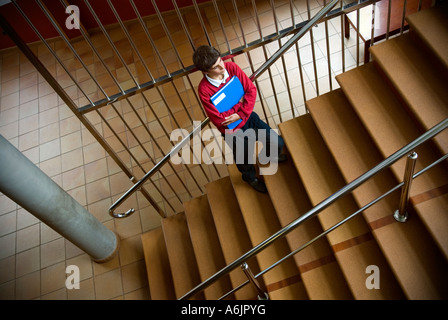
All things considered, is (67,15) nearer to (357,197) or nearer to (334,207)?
(334,207)

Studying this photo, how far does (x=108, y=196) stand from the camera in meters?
4.75

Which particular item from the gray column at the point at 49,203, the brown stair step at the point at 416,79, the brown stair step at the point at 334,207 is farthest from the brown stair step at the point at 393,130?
the gray column at the point at 49,203

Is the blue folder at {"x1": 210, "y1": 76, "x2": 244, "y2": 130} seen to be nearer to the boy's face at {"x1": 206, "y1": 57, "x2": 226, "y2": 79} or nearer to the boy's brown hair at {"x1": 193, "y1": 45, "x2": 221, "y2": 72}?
the boy's face at {"x1": 206, "y1": 57, "x2": 226, "y2": 79}

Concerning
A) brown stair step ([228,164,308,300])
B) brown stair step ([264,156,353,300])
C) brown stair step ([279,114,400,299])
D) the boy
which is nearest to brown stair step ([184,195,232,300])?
brown stair step ([228,164,308,300])

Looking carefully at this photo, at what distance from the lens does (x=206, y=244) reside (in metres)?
3.54

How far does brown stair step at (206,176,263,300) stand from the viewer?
319 cm

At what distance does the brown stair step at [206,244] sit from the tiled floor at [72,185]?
0.92 meters

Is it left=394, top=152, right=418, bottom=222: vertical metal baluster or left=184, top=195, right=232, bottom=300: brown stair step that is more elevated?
left=184, top=195, right=232, bottom=300: brown stair step

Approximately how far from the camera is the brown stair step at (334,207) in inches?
98.3

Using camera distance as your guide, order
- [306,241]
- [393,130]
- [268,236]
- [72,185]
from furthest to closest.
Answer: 1. [72,185]
2. [268,236]
3. [306,241]
4. [393,130]

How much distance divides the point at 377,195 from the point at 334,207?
0.30 meters

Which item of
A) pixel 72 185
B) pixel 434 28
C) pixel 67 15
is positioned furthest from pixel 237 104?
pixel 67 15

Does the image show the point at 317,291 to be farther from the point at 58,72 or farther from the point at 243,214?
the point at 58,72

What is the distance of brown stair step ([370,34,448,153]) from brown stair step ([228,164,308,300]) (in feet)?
4.09
